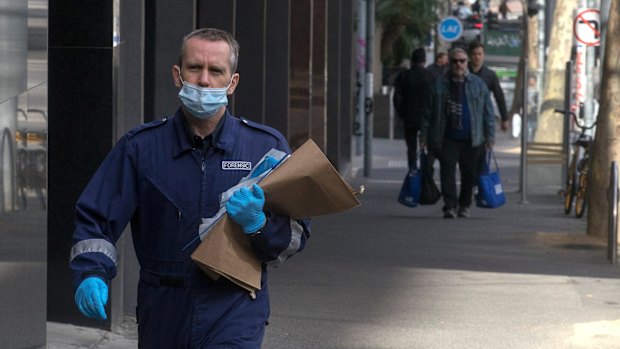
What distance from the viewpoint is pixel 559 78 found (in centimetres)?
2030

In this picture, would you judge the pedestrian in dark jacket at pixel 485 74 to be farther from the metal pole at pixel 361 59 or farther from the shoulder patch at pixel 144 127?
the shoulder patch at pixel 144 127

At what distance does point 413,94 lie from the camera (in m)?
21.2

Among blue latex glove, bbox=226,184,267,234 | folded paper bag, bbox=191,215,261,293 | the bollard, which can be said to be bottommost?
the bollard

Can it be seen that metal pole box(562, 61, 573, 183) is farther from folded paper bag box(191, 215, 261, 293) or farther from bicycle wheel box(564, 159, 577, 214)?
folded paper bag box(191, 215, 261, 293)

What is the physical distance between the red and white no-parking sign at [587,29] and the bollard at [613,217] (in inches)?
418

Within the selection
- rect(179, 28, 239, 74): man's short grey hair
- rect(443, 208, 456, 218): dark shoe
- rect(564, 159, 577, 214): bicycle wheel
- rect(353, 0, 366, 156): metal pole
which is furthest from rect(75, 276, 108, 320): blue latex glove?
rect(353, 0, 366, 156): metal pole

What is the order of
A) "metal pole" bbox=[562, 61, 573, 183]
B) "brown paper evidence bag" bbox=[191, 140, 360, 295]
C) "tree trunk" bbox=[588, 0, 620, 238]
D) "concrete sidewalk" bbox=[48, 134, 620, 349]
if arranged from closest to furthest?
"brown paper evidence bag" bbox=[191, 140, 360, 295] < "concrete sidewalk" bbox=[48, 134, 620, 349] < "tree trunk" bbox=[588, 0, 620, 238] < "metal pole" bbox=[562, 61, 573, 183]

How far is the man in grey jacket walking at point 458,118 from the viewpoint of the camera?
15.8m

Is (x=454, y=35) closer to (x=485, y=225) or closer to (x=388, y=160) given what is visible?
(x=388, y=160)

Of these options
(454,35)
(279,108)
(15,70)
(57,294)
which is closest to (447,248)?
(279,108)

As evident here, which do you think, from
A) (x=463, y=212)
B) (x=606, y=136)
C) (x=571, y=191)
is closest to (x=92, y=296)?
(x=606, y=136)

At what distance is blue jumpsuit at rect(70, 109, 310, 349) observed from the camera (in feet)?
15.2

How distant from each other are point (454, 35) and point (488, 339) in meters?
29.5

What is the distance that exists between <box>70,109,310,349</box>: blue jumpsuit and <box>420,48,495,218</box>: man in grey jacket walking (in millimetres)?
11042
